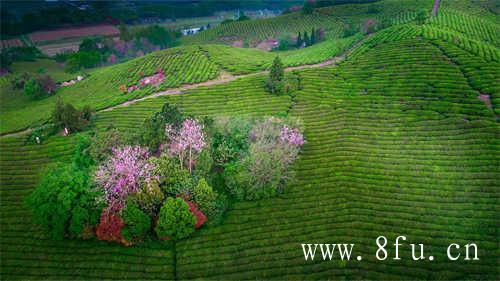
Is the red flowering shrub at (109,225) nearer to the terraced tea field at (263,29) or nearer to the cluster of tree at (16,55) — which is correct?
the cluster of tree at (16,55)

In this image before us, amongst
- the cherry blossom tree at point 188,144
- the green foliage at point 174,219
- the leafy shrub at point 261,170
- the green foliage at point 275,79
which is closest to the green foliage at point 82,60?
the green foliage at point 275,79

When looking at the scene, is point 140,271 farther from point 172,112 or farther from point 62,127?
point 62,127

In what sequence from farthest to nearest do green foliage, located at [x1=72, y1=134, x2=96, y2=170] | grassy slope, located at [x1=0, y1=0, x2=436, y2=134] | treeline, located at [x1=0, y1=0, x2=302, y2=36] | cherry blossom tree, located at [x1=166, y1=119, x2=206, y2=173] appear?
treeline, located at [x1=0, y1=0, x2=302, y2=36], grassy slope, located at [x1=0, y1=0, x2=436, y2=134], green foliage, located at [x1=72, y1=134, x2=96, y2=170], cherry blossom tree, located at [x1=166, y1=119, x2=206, y2=173]

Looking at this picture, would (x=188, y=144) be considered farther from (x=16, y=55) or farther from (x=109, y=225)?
(x=16, y=55)

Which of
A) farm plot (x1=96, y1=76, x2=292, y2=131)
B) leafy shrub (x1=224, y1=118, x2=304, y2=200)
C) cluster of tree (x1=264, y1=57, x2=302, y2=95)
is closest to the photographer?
leafy shrub (x1=224, y1=118, x2=304, y2=200)

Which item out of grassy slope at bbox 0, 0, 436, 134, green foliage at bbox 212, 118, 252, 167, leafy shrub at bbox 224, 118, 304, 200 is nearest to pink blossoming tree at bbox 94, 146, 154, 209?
green foliage at bbox 212, 118, 252, 167

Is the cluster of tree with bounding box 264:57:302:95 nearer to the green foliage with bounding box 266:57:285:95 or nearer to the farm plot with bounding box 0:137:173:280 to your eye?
the green foliage with bounding box 266:57:285:95

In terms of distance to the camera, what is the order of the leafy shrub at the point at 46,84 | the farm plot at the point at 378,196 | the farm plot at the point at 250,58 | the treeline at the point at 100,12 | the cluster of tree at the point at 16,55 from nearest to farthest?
the farm plot at the point at 378,196, the farm plot at the point at 250,58, the leafy shrub at the point at 46,84, the cluster of tree at the point at 16,55, the treeline at the point at 100,12
